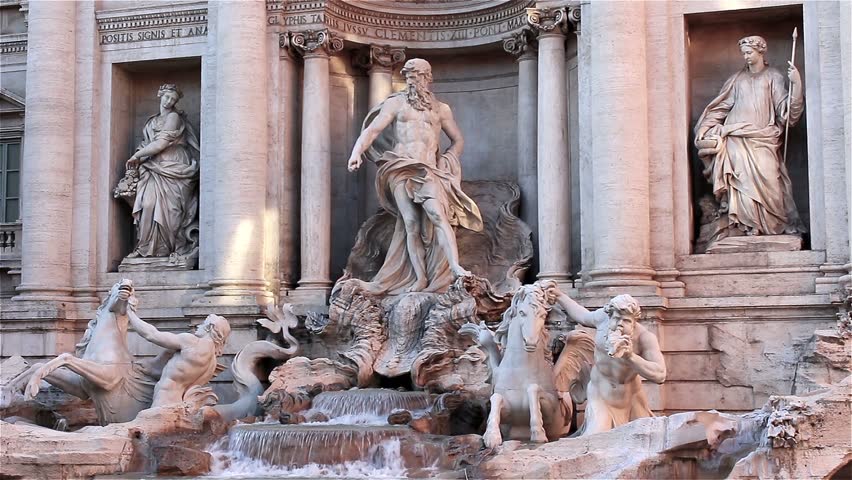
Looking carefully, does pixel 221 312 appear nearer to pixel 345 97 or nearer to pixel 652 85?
pixel 345 97

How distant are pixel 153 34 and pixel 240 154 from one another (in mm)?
2775

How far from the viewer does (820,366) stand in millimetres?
14180

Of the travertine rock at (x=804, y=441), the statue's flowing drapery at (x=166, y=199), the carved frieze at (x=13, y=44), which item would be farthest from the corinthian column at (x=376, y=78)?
the travertine rock at (x=804, y=441)

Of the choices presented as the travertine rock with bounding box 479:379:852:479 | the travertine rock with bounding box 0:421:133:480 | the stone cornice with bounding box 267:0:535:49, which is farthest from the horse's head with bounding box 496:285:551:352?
the stone cornice with bounding box 267:0:535:49

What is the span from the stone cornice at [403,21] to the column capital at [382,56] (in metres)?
0.08

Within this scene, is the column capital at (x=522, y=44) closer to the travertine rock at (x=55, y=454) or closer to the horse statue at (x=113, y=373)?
the horse statue at (x=113, y=373)

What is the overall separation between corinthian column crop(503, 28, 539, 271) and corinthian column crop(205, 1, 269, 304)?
369 centimetres

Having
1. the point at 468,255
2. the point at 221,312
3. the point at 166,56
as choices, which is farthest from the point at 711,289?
the point at 166,56

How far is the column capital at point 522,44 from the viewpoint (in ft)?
59.4

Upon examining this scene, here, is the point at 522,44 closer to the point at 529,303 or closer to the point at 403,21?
the point at 403,21

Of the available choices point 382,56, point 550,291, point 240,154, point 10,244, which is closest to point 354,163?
point 240,154

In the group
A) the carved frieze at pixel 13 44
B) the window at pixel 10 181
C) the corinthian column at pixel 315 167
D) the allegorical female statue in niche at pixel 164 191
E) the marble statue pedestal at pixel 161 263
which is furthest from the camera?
the carved frieze at pixel 13 44

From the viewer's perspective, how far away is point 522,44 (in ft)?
59.9

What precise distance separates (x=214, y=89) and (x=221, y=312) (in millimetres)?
3380
